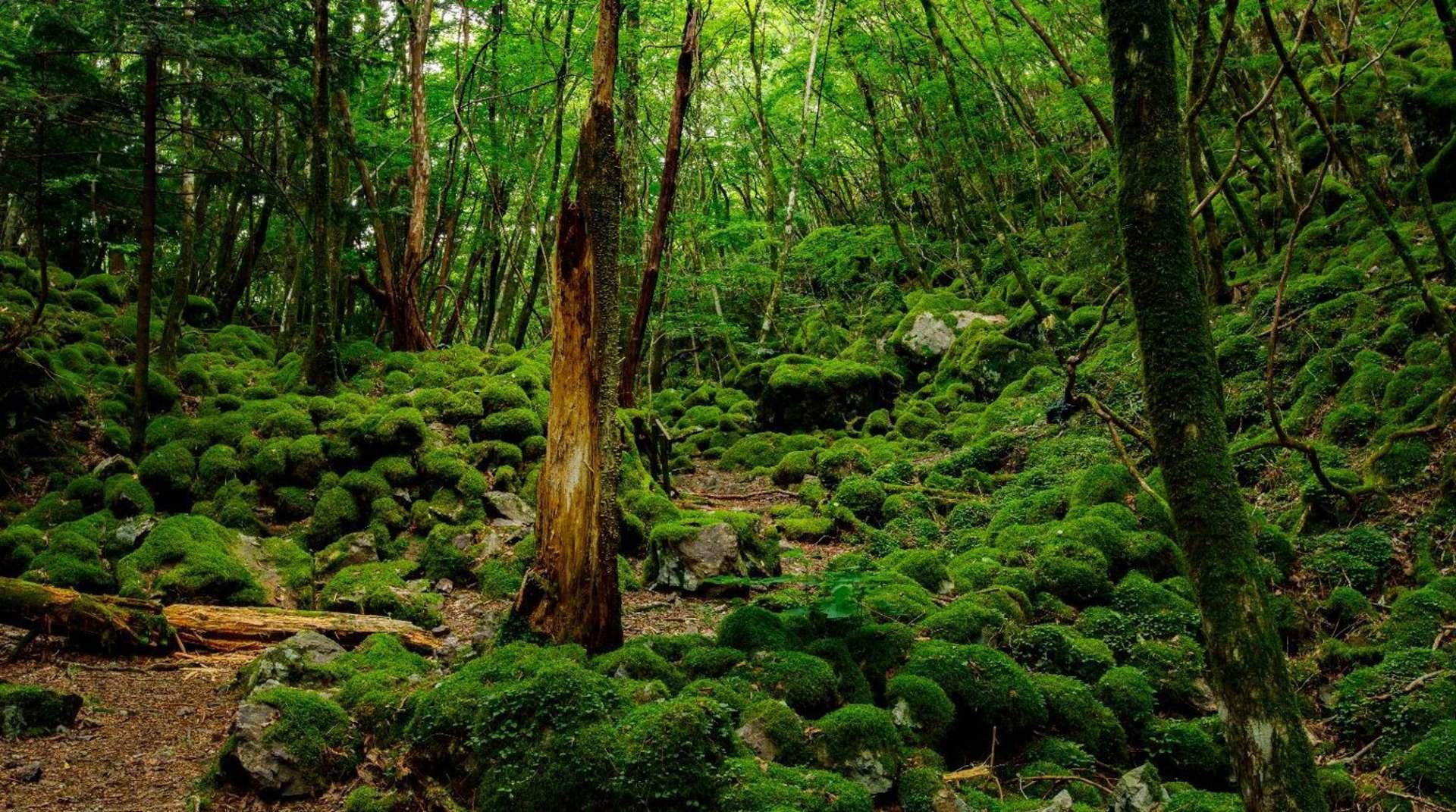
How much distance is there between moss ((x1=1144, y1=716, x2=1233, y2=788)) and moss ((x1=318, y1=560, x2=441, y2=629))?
557 centimetres

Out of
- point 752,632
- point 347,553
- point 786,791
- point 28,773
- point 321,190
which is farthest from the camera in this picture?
point 321,190

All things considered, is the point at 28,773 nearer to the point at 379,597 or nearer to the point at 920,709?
the point at 379,597

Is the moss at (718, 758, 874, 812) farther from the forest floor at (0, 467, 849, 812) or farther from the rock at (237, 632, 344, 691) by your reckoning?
the rock at (237, 632, 344, 691)

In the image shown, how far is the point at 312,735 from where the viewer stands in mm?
4227

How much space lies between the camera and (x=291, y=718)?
13.9 ft

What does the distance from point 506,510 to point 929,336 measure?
33.3 feet

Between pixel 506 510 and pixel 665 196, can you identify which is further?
pixel 665 196

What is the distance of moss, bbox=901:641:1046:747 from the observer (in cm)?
473

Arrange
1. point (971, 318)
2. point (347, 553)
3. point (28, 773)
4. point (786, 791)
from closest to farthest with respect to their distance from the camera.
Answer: point (786, 791) → point (28, 773) → point (347, 553) → point (971, 318)

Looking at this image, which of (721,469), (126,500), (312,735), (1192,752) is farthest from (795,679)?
(721,469)

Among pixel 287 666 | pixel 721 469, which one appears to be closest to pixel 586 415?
pixel 287 666

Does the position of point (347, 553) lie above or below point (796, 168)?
below

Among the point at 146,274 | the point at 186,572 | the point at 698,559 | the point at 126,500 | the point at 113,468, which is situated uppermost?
the point at 146,274

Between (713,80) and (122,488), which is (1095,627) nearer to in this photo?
(122,488)
